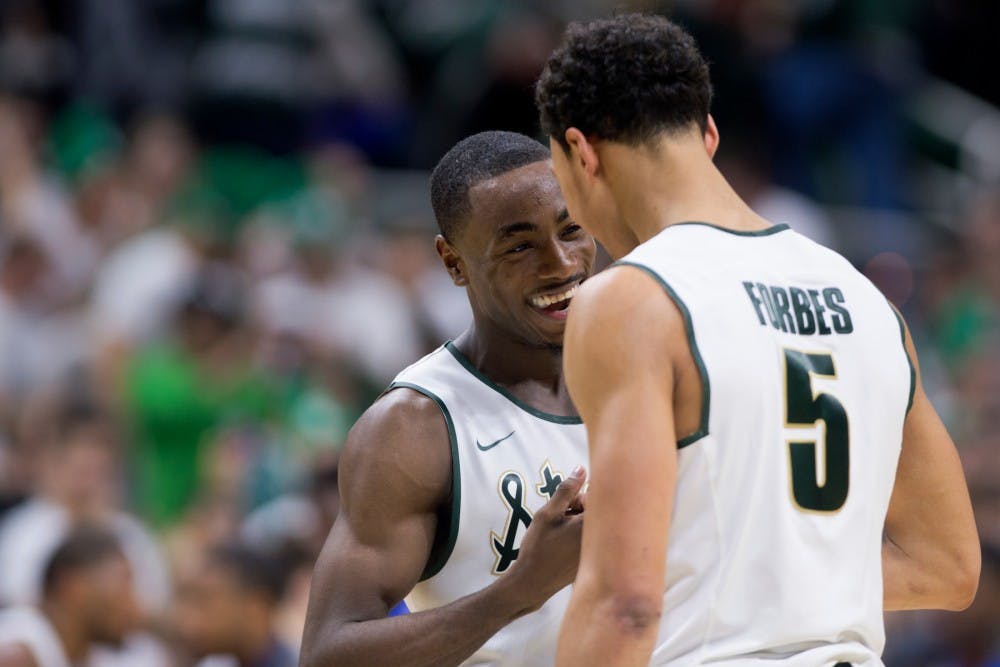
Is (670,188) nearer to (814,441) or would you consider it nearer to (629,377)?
(629,377)

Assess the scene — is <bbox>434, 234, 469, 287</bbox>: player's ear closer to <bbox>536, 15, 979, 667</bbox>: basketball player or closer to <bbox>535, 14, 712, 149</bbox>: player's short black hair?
<bbox>536, 15, 979, 667</bbox>: basketball player

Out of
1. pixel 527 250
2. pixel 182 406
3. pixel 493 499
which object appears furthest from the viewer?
pixel 182 406

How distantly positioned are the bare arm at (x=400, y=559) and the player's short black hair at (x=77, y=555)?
3749 mm

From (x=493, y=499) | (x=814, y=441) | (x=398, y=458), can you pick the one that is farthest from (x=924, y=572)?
(x=398, y=458)

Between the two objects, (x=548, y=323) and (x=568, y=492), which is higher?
(x=548, y=323)

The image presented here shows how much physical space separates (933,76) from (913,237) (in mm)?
1927

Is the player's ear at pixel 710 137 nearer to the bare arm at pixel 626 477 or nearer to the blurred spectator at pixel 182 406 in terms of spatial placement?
the bare arm at pixel 626 477

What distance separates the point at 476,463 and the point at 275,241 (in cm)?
790

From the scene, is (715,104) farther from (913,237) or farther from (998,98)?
(998,98)

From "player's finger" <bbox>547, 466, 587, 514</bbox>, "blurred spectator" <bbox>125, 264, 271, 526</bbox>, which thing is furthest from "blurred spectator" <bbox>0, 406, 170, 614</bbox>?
"player's finger" <bbox>547, 466, 587, 514</bbox>

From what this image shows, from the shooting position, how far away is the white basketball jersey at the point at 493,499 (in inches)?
147

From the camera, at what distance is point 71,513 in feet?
28.2

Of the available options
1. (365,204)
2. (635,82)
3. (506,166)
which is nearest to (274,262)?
(365,204)

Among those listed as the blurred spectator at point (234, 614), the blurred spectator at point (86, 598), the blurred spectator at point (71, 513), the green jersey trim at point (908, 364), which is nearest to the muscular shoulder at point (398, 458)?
the green jersey trim at point (908, 364)
